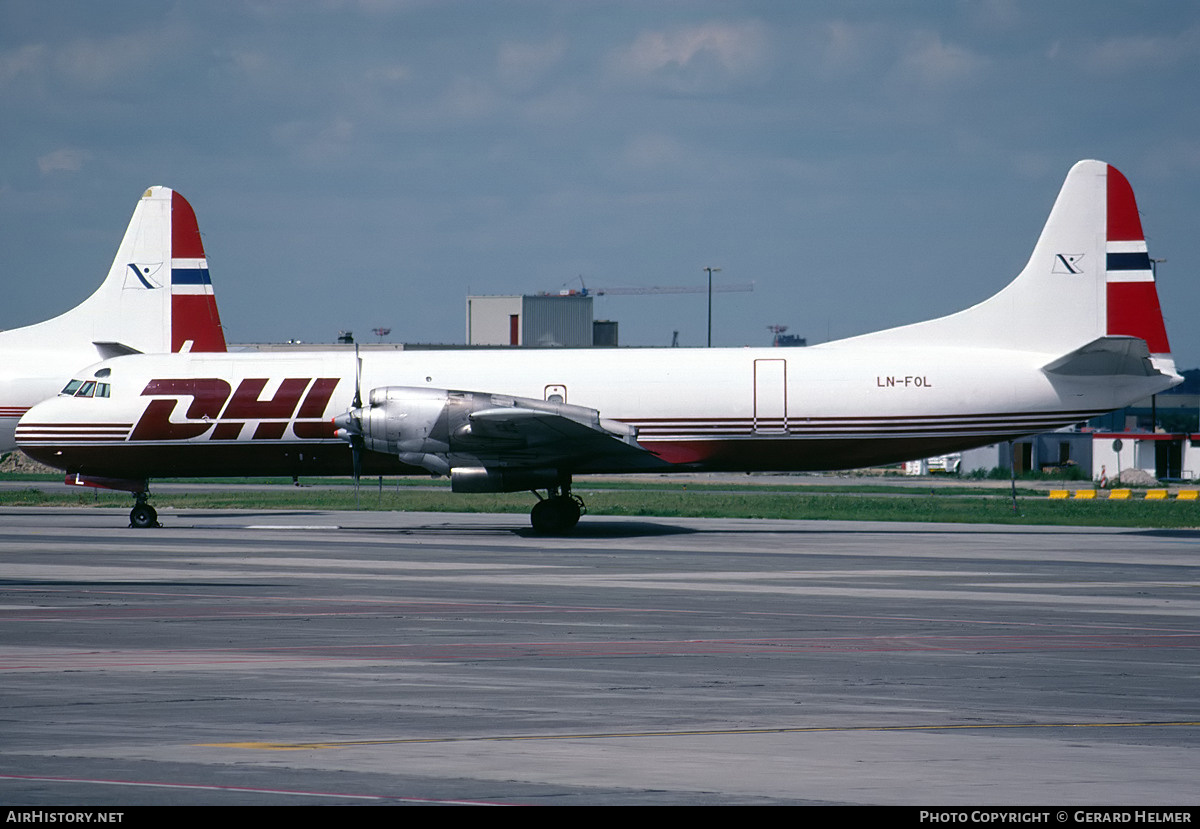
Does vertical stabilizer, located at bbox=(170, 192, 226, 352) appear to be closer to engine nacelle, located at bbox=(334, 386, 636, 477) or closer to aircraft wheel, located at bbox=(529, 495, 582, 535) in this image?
engine nacelle, located at bbox=(334, 386, 636, 477)

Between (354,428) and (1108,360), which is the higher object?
(1108,360)

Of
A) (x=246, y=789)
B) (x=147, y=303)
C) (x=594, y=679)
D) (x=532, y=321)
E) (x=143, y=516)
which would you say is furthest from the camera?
(x=532, y=321)

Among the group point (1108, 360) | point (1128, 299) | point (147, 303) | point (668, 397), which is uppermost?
point (147, 303)

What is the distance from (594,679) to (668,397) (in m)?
20.2

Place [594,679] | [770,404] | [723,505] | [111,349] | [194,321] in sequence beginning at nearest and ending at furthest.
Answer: [594,679] < [770,404] < [111,349] < [194,321] < [723,505]

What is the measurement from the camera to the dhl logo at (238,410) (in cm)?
3262

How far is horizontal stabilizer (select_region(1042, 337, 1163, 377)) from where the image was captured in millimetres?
30766

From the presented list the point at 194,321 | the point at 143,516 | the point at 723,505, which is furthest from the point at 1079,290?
the point at 194,321

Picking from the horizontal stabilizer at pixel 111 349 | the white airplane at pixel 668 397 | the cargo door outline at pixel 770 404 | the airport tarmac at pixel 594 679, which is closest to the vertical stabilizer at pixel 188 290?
the horizontal stabilizer at pixel 111 349

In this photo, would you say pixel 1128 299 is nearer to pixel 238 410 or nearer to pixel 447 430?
pixel 447 430

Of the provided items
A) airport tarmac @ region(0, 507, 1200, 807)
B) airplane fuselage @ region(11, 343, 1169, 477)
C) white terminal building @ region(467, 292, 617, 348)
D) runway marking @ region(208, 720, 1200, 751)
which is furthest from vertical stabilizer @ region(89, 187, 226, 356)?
white terminal building @ region(467, 292, 617, 348)

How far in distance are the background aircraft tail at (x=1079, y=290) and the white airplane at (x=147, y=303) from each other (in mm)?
22145

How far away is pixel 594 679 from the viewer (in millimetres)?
12398
